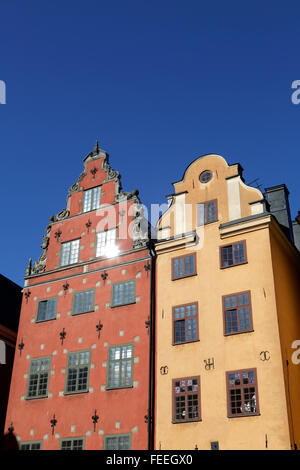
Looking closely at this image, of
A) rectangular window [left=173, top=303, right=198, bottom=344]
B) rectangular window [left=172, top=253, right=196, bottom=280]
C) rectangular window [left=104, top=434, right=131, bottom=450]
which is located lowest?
→ rectangular window [left=104, top=434, right=131, bottom=450]

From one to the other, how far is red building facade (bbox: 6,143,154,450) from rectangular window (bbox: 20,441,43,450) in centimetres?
4

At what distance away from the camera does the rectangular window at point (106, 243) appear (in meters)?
27.3

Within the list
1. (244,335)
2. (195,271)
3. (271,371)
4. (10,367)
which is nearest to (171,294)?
(195,271)

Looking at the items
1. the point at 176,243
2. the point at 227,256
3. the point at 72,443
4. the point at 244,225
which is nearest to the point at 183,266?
the point at 176,243

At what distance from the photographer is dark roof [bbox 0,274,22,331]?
104 ft

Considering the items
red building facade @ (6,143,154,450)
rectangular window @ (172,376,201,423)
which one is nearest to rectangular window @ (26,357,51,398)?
red building facade @ (6,143,154,450)

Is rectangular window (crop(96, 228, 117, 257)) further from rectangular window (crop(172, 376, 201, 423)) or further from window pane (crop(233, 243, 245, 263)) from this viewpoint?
rectangular window (crop(172, 376, 201, 423))

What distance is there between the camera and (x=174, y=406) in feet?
72.9

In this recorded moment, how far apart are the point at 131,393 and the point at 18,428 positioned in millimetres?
6300

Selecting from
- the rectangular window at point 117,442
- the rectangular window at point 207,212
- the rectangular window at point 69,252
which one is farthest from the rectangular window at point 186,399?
the rectangular window at point 69,252

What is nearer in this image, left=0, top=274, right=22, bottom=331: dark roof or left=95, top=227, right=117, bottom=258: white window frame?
left=95, top=227, right=117, bottom=258: white window frame

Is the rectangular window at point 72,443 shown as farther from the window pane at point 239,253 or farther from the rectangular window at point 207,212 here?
the rectangular window at point 207,212

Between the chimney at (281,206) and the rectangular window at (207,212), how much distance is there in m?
3.14
